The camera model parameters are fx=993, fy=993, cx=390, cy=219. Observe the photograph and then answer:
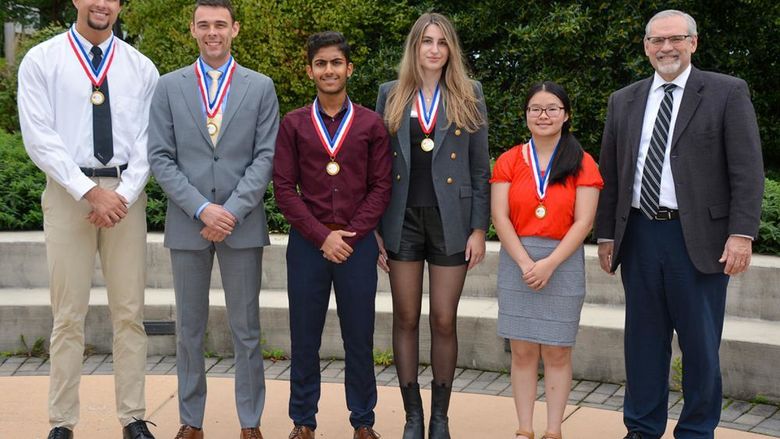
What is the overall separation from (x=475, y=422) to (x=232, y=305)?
1617 millimetres

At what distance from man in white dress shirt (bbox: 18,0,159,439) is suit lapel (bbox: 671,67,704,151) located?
2725mm

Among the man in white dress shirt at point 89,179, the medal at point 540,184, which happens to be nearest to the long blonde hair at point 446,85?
the medal at point 540,184

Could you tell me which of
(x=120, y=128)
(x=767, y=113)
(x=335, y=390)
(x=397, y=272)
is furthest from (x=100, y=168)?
(x=767, y=113)

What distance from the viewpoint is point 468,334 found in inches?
268

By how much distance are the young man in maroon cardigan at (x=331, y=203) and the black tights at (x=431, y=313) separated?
0.16m

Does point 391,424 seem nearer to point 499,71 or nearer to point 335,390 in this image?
point 335,390

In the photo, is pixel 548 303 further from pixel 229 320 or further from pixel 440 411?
pixel 229 320

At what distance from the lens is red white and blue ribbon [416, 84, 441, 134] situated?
5.18 metres

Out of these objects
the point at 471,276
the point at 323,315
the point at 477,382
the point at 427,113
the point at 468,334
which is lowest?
the point at 477,382

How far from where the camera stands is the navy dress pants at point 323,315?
17.0 feet

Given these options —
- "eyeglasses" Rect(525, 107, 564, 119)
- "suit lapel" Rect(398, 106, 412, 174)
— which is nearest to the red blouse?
"eyeglasses" Rect(525, 107, 564, 119)

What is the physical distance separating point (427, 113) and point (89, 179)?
178cm

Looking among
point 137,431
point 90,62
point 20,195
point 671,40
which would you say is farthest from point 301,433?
point 20,195

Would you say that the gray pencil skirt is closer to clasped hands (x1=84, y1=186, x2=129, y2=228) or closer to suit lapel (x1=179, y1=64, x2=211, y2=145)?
suit lapel (x1=179, y1=64, x2=211, y2=145)
